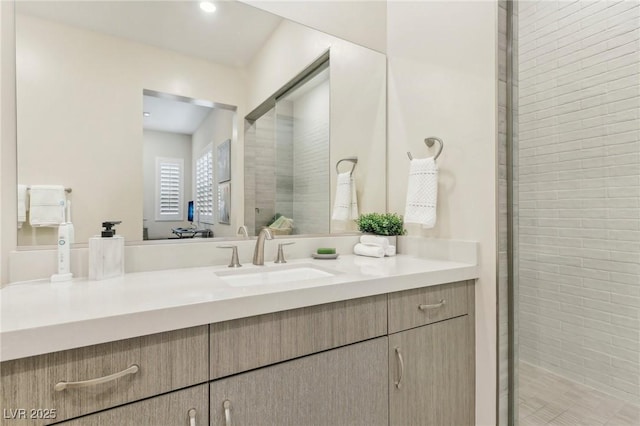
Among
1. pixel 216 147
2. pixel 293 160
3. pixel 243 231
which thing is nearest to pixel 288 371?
pixel 243 231

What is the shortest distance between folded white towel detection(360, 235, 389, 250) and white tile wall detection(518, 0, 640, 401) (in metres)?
0.60

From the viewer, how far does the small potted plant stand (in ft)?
5.54

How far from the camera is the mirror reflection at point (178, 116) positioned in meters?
1.05

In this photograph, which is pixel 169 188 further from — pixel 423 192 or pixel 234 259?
pixel 423 192

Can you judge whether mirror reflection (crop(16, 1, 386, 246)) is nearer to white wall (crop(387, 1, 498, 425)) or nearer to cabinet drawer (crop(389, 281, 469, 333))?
white wall (crop(387, 1, 498, 425))

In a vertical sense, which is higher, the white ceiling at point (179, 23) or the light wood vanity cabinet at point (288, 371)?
the white ceiling at point (179, 23)

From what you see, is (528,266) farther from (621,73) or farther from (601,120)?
(621,73)

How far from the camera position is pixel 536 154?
1387mm

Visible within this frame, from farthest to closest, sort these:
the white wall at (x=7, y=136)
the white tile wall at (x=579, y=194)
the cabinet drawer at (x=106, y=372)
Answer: the white tile wall at (x=579, y=194) → the white wall at (x=7, y=136) → the cabinet drawer at (x=106, y=372)

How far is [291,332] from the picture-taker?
87 cm

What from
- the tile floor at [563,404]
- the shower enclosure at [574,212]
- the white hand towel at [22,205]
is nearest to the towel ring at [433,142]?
the shower enclosure at [574,212]

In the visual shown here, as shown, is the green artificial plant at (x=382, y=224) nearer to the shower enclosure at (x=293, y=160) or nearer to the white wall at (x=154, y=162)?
the shower enclosure at (x=293, y=160)

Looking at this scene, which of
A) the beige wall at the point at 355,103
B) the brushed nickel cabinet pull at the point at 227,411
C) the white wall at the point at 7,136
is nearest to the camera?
the brushed nickel cabinet pull at the point at 227,411

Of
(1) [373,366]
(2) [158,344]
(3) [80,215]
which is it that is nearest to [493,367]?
(1) [373,366]
